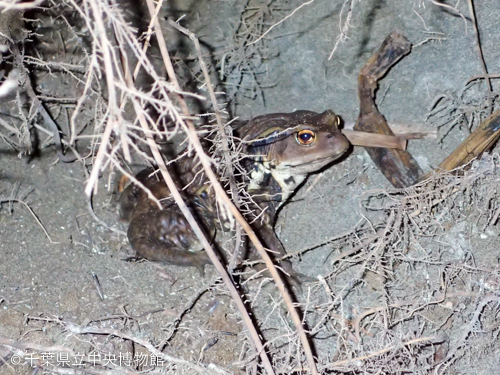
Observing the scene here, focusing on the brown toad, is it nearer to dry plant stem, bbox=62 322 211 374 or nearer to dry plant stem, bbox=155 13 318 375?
dry plant stem, bbox=62 322 211 374

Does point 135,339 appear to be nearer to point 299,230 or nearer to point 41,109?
point 299,230

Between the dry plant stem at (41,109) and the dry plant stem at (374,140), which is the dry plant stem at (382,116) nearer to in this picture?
the dry plant stem at (374,140)

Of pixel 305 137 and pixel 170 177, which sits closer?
pixel 170 177

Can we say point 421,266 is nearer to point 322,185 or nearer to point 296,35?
point 322,185

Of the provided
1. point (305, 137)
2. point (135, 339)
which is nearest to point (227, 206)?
point (135, 339)

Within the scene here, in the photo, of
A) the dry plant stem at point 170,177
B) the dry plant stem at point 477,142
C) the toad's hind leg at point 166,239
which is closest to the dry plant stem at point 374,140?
the dry plant stem at point 477,142

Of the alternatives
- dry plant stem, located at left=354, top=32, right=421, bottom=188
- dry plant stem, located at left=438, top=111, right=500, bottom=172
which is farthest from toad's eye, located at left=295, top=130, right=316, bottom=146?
dry plant stem, located at left=438, top=111, right=500, bottom=172

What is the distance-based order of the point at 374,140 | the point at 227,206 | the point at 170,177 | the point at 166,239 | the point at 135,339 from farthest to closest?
1. the point at 374,140
2. the point at 166,239
3. the point at 135,339
4. the point at 170,177
5. the point at 227,206
